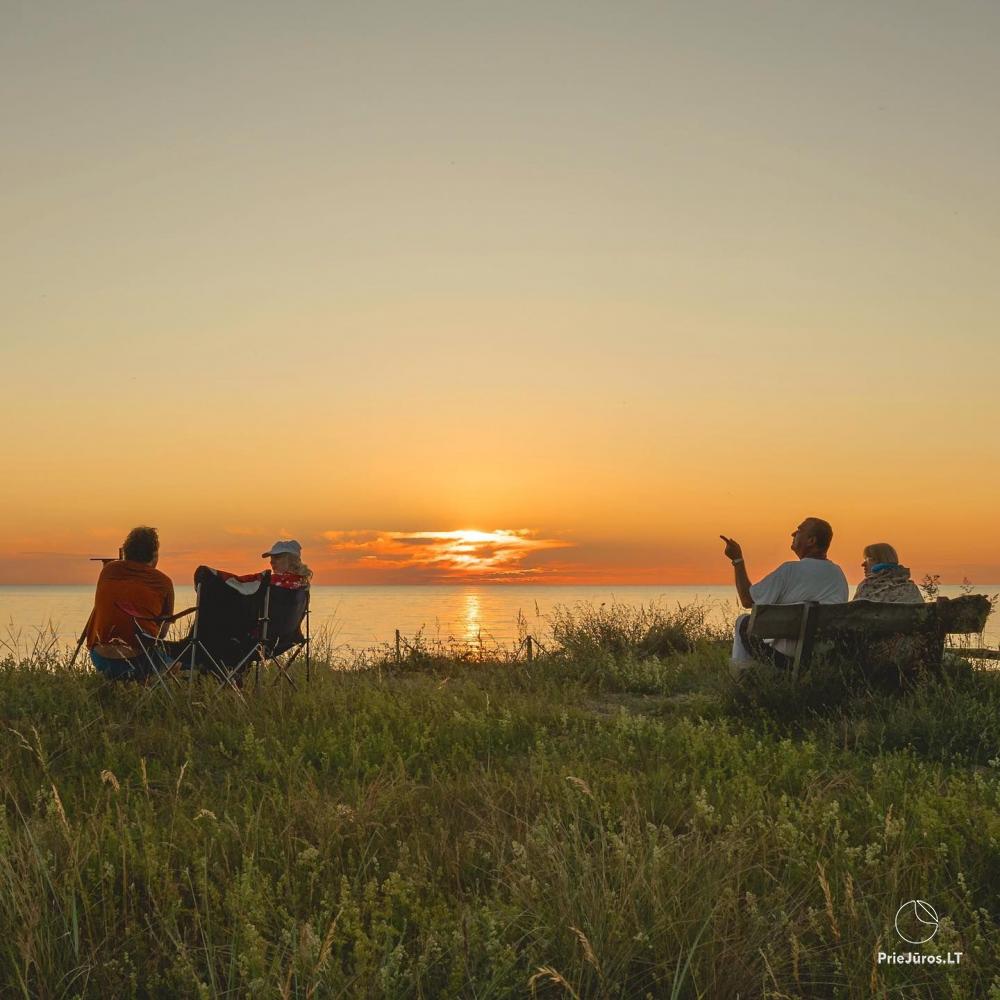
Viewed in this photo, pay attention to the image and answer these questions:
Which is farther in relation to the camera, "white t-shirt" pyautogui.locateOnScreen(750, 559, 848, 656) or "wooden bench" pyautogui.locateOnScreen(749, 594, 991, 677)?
"white t-shirt" pyautogui.locateOnScreen(750, 559, 848, 656)

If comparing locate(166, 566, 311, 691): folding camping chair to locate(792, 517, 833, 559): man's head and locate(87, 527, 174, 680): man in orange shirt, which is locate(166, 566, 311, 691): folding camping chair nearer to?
locate(87, 527, 174, 680): man in orange shirt

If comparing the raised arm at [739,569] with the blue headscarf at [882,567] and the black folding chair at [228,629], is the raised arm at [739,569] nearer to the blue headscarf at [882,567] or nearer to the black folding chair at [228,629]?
the blue headscarf at [882,567]

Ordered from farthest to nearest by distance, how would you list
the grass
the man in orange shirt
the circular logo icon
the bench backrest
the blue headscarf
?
the blue headscarf < the man in orange shirt < the bench backrest < the circular logo icon < the grass

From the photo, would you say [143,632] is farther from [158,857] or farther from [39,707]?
[158,857]

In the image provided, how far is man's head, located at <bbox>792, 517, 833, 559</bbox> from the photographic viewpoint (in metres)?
8.05

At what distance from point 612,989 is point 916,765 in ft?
11.4

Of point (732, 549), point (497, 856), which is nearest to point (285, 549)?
point (732, 549)

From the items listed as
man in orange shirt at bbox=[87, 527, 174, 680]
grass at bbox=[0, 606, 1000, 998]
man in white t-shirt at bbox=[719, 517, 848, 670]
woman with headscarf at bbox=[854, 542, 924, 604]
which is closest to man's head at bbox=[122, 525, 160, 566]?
man in orange shirt at bbox=[87, 527, 174, 680]

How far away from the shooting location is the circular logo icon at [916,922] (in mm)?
3068

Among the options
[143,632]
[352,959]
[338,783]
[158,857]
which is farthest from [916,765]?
[143,632]

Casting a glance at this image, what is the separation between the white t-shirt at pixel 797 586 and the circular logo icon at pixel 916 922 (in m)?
4.62

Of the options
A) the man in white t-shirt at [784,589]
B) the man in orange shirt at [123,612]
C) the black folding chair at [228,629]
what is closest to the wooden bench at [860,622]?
the man in white t-shirt at [784,589]

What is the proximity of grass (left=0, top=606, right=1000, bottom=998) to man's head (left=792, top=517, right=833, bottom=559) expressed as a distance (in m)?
1.50

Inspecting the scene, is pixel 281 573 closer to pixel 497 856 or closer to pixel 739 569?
pixel 739 569
